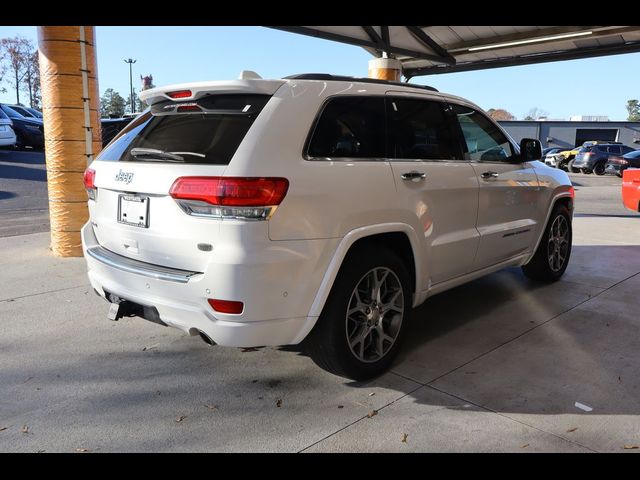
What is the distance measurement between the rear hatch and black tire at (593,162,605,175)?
28.1 metres

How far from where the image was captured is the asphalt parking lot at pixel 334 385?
280 centimetres

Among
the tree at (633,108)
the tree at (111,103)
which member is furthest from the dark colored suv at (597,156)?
the tree at (633,108)

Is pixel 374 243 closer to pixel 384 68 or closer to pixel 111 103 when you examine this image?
pixel 384 68

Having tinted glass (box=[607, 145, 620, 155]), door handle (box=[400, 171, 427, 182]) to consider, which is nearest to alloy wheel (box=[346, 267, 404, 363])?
door handle (box=[400, 171, 427, 182])

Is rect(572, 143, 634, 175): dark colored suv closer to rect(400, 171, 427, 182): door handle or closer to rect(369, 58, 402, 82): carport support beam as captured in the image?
rect(369, 58, 402, 82): carport support beam

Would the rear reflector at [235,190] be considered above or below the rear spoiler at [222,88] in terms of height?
below

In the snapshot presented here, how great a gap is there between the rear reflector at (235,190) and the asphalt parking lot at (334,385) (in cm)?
122

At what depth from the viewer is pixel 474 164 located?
14.0ft

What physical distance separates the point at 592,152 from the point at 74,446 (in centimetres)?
2912

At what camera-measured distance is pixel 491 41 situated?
11609 mm

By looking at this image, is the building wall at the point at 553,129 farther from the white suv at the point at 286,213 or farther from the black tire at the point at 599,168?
the white suv at the point at 286,213

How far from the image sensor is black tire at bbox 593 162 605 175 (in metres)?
27.0
